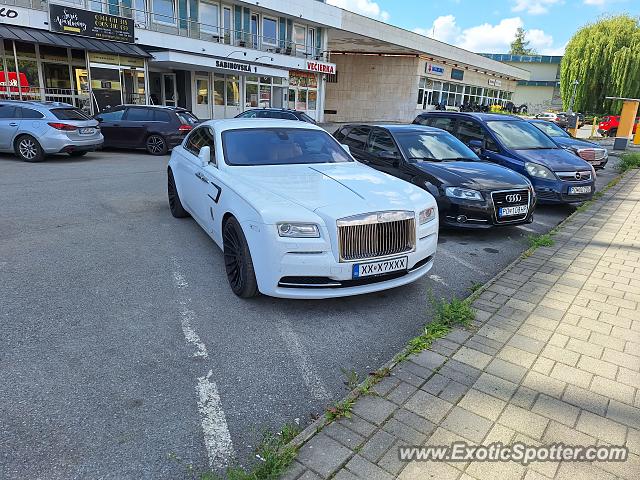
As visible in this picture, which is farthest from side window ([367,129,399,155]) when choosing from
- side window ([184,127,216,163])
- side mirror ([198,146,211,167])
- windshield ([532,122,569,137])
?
windshield ([532,122,569,137])

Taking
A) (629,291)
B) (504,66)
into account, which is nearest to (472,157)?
(629,291)

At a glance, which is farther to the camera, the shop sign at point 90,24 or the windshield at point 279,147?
the shop sign at point 90,24

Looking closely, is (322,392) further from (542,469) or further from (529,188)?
(529,188)

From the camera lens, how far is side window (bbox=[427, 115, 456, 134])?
32.3 ft

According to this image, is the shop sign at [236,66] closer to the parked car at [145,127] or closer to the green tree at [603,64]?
the parked car at [145,127]

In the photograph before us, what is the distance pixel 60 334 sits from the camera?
140 inches

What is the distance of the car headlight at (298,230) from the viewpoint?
3.75 metres

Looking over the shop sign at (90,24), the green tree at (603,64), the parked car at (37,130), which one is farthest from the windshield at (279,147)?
the green tree at (603,64)

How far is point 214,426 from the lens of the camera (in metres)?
2.63

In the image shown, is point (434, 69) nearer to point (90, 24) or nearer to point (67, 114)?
point (90, 24)

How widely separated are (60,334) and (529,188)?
6.15 m

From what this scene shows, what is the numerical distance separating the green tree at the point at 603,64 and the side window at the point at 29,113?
3968 centimetres

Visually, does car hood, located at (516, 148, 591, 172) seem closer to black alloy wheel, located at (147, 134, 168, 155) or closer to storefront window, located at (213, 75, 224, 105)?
black alloy wheel, located at (147, 134, 168, 155)

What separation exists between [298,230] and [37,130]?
11308 millimetres
